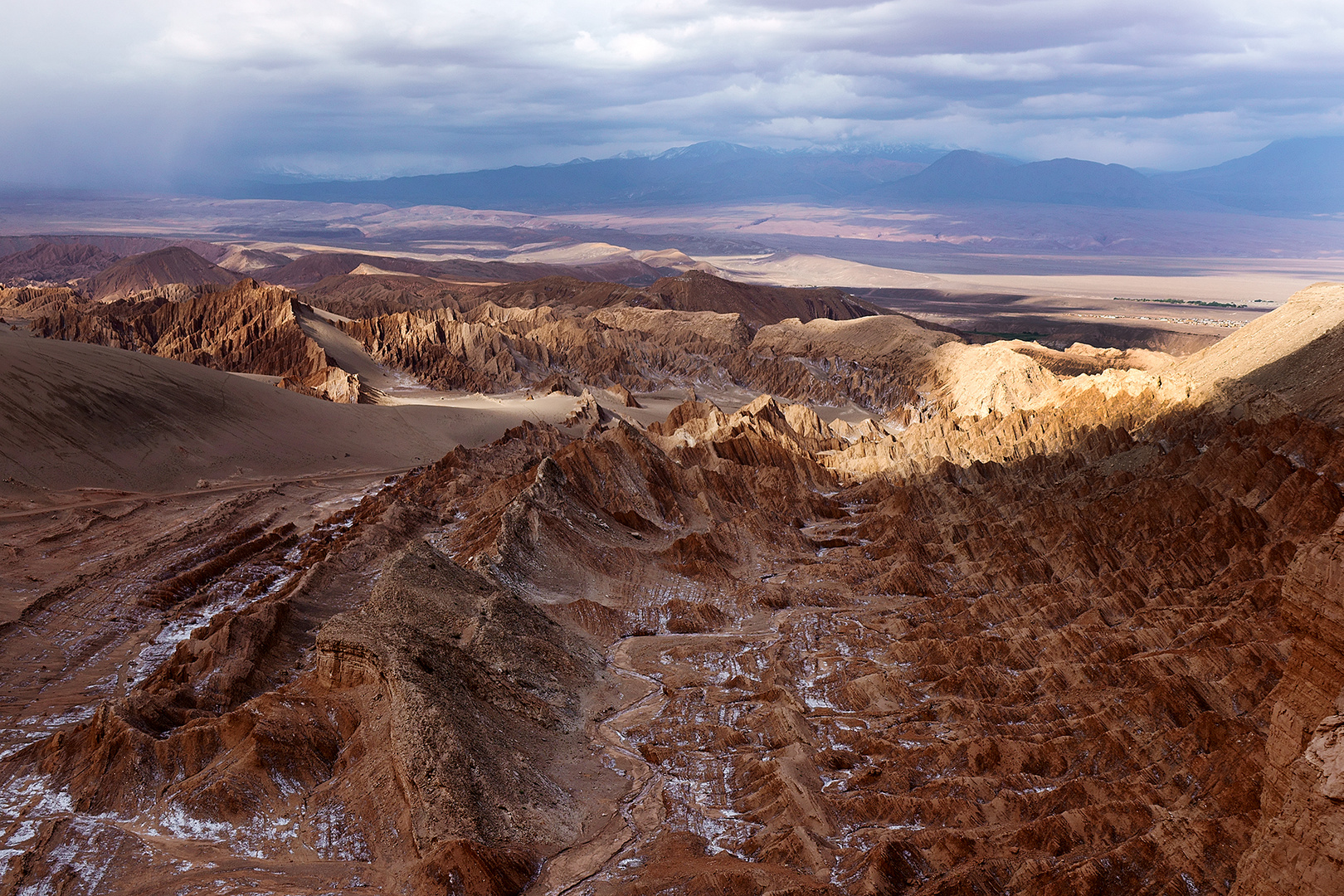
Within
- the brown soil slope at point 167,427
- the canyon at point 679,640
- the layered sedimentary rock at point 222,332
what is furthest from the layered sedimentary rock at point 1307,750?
the layered sedimentary rock at point 222,332

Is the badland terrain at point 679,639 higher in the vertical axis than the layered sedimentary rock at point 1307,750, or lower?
lower

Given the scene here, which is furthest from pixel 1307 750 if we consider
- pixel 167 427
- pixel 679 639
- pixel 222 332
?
pixel 222 332

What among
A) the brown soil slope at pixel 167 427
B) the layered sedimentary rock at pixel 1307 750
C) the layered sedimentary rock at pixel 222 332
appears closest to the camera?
the layered sedimentary rock at pixel 1307 750

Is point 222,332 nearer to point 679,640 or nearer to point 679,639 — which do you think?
point 679,639

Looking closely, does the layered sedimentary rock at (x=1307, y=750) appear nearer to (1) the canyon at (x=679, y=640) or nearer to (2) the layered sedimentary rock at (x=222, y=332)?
(1) the canyon at (x=679, y=640)

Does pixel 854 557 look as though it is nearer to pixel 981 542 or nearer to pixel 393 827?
pixel 981 542

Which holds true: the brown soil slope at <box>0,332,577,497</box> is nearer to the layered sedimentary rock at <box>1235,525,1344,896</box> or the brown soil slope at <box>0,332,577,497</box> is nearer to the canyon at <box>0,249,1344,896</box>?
the canyon at <box>0,249,1344,896</box>

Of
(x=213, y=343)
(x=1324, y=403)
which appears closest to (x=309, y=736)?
Answer: (x=1324, y=403)
